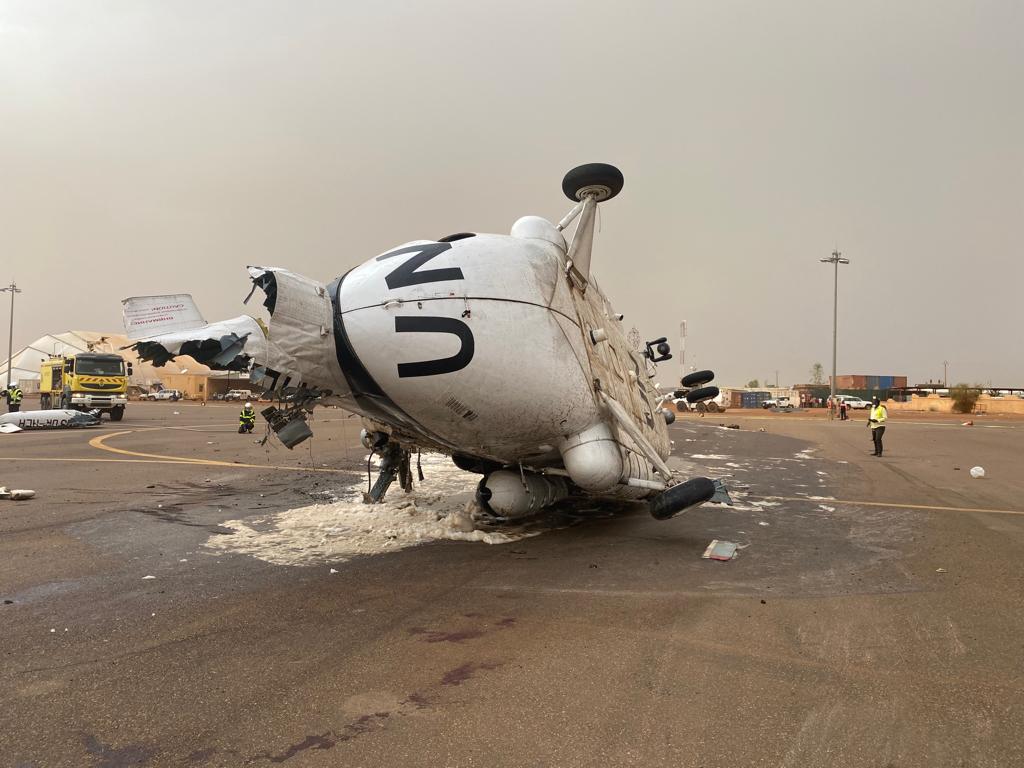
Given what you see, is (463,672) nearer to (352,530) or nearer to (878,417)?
(352,530)

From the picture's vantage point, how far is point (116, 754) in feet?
8.89

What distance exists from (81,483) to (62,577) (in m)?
6.21

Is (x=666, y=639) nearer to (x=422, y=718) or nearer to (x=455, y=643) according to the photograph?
(x=455, y=643)

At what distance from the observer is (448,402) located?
532 cm

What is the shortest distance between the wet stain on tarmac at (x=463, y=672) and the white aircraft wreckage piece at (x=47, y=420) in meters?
24.9

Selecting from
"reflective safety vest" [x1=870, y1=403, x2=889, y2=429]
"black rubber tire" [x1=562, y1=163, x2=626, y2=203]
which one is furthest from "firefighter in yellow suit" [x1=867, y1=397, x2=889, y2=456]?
"black rubber tire" [x1=562, y1=163, x2=626, y2=203]

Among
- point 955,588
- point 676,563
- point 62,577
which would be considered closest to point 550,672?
point 676,563

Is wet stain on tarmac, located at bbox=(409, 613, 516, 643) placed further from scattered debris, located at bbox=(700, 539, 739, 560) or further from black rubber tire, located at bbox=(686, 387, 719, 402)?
black rubber tire, located at bbox=(686, 387, 719, 402)

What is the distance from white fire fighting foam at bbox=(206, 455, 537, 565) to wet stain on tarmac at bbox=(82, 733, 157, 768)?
127 inches

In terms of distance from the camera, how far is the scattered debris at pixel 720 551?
6.39 metres

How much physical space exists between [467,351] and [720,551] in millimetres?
3700

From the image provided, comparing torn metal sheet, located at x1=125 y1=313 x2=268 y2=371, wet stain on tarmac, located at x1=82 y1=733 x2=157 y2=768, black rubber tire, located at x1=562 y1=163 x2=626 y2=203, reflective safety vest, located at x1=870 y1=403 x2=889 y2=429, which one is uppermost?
black rubber tire, located at x1=562 y1=163 x2=626 y2=203

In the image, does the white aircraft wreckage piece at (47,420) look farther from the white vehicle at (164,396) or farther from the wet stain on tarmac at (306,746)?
the white vehicle at (164,396)

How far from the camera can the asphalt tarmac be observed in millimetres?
2848
